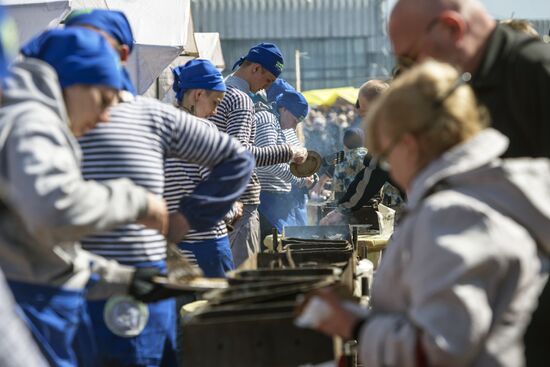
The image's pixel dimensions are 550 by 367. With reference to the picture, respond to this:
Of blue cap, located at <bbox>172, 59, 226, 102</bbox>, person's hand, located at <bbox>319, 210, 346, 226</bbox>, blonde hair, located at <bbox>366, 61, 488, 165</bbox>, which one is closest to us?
blonde hair, located at <bbox>366, 61, 488, 165</bbox>

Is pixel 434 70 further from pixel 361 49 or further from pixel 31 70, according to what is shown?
pixel 361 49

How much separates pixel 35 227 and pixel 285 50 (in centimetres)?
3914

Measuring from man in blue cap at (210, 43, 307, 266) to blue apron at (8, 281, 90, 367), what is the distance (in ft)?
8.76

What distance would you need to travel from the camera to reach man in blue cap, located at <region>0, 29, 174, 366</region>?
309cm

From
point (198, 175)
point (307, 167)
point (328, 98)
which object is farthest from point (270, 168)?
point (328, 98)

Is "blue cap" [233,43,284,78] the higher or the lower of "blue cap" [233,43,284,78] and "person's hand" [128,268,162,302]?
the lower

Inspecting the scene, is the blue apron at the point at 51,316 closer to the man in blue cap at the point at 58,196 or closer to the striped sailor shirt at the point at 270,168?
the man in blue cap at the point at 58,196

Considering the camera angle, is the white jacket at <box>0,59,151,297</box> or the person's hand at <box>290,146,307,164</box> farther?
the person's hand at <box>290,146,307,164</box>

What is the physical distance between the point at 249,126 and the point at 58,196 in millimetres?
4289

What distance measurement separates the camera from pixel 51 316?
348cm

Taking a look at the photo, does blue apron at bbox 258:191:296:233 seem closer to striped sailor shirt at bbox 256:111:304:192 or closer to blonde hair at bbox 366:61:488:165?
striped sailor shirt at bbox 256:111:304:192

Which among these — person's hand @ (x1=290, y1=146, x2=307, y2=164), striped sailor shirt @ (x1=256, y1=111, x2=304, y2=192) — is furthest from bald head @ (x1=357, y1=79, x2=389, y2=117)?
striped sailor shirt @ (x1=256, y1=111, x2=304, y2=192)

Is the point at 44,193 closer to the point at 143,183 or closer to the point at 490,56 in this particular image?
the point at 143,183

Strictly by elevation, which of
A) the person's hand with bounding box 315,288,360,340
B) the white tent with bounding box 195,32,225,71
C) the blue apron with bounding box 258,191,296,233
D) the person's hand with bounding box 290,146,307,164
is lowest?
the white tent with bounding box 195,32,225,71
